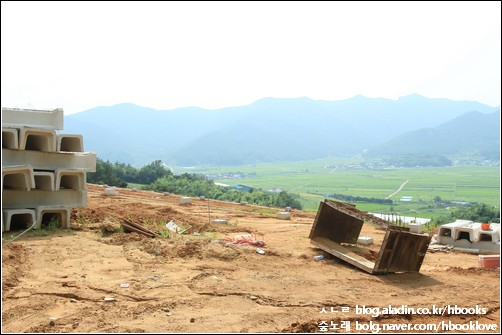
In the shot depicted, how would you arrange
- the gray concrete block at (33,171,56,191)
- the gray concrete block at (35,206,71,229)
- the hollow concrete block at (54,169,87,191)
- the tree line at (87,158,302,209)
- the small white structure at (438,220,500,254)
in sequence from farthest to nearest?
the tree line at (87,158,302,209), the small white structure at (438,220,500,254), the hollow concrete block at (54,169,87,191), the gray concrete block at (33,171,56,191), the gray concrete block at (35,206,71,229)

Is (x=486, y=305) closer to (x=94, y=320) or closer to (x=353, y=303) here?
(x=353, y=303)

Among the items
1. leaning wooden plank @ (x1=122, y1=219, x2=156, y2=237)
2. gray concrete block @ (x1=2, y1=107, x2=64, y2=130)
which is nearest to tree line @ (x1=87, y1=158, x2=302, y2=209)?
leaning wooden plank @ (x1=122, y1=219, x2=156, y2=237)

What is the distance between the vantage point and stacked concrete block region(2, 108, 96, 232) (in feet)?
38.2

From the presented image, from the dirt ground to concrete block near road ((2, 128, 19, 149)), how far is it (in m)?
2.14

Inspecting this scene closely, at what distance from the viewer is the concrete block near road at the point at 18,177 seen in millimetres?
11297

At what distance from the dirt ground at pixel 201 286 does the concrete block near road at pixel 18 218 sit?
→ 610mm

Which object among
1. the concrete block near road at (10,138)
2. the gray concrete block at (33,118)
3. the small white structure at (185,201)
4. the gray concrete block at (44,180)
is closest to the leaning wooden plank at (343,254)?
the gray concrete block at (44,180)

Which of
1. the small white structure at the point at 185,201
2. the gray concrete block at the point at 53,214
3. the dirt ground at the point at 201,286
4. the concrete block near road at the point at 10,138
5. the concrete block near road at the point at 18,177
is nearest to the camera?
the dirt ground at the point at 201,286

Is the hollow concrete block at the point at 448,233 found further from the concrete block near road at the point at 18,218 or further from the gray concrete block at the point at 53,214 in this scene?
the concrete block near road at the point at 18,218

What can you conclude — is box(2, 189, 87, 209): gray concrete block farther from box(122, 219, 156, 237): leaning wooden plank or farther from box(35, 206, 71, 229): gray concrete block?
box(122, 219, 156, 237): leaning wooden plank

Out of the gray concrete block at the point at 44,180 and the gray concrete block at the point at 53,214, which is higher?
the gray concrete block at the point at 44,180

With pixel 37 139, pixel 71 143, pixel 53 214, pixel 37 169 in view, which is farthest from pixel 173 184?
pixel 37 169

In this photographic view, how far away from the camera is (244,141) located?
598 ft

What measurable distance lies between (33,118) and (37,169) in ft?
4.00
